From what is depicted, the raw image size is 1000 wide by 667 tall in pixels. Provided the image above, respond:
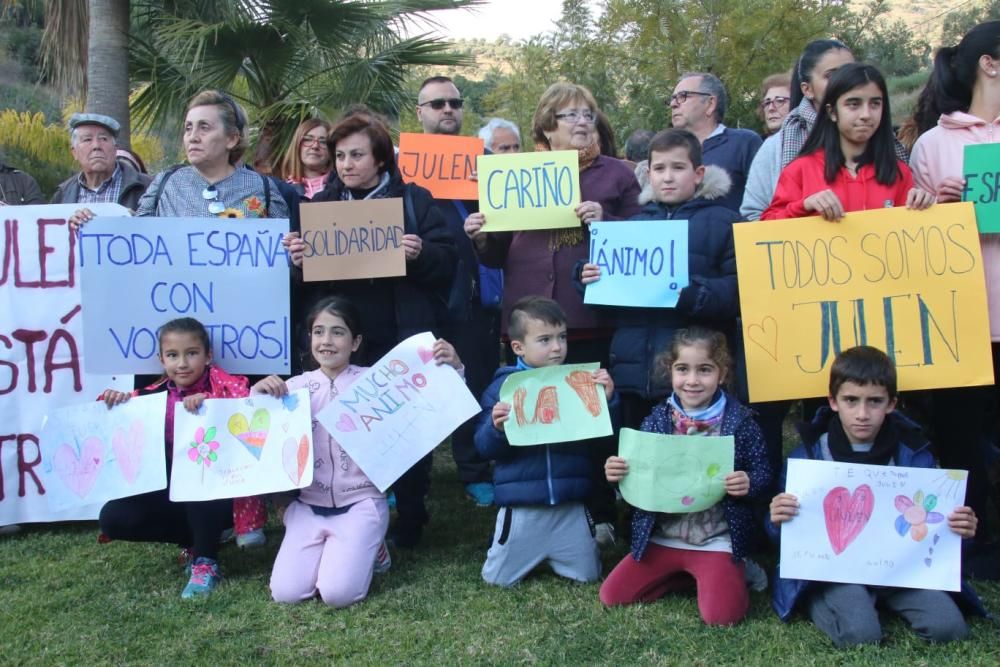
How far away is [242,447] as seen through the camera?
4.05 metres

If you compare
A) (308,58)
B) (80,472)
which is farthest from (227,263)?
→ (308,58)

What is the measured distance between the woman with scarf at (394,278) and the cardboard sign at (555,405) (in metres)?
0.74

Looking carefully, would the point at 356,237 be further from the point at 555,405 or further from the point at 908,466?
the point at 908,466

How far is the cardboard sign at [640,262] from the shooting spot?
399 centimetres

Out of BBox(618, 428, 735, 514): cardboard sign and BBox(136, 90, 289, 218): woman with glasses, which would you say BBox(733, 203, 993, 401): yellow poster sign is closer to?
BBox(618, 428, 735, 514): cardboard sign

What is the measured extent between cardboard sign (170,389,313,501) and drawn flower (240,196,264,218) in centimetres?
90

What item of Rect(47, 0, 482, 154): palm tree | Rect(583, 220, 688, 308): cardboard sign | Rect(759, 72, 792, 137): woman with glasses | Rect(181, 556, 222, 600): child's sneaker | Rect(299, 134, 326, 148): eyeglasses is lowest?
Rect(181, 556, 222, 600): child's sneaker

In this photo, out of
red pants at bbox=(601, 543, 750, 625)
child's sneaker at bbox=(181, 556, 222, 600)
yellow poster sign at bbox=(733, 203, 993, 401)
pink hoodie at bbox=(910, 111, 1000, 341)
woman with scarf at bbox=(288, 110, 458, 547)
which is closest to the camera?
red pants at bbox=(601, 543, 750, 625)

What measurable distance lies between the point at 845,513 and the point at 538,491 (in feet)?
4.04

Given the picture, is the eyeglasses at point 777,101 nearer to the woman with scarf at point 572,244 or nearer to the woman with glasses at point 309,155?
the woman with scarf at point 572,244

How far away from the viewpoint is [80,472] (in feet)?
13.5

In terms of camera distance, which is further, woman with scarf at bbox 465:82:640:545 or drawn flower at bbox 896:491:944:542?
woman with scarf at bbox 465:82:640:545

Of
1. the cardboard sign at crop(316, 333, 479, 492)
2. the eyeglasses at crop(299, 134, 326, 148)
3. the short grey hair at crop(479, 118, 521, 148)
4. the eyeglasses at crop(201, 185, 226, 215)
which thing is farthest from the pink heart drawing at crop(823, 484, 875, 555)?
the eyeglasses at crop(299, 134, 326, 148)

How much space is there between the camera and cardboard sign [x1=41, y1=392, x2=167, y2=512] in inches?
160
